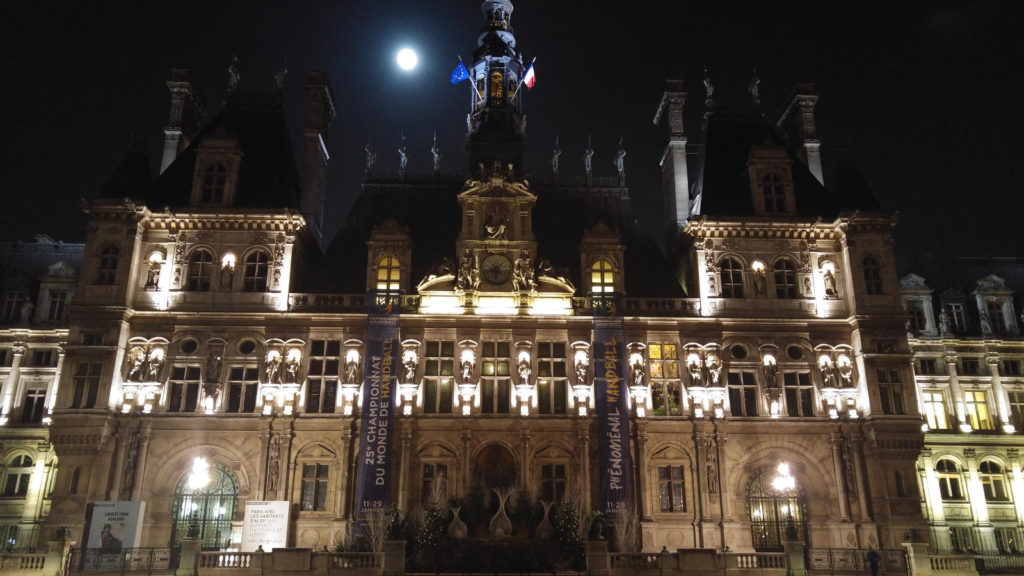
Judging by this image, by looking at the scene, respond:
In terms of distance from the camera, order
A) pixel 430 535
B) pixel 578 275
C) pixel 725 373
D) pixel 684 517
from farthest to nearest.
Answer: pixel 578 275 → pixel 725 373 → pixel 684 517 → pixel 430 535

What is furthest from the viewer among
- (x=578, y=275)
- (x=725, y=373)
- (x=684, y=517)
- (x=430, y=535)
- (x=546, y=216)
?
(x=546, y=216)

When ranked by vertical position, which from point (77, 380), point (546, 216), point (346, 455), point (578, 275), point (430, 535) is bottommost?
point (430, 535)

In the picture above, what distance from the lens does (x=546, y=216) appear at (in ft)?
144

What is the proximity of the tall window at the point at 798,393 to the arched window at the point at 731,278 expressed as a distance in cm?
457

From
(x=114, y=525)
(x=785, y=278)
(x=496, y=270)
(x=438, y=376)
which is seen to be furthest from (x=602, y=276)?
(x=114, y=525)

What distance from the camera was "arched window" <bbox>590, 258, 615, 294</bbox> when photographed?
38.7 m

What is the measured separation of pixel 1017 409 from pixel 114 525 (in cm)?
4380

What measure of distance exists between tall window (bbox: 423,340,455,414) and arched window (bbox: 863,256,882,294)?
20.1 meters

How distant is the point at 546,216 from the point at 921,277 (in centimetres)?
2125

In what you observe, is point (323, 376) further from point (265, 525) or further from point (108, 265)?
point (108, 265)

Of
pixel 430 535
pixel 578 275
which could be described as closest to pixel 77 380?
pixel 430 535

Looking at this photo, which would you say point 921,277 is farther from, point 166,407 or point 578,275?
point 166,407

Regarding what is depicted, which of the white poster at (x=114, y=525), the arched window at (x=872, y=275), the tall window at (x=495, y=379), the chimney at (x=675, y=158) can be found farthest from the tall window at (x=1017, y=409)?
the white poster at (x=114, y=525)

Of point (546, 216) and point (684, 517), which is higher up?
point (546, 216)
